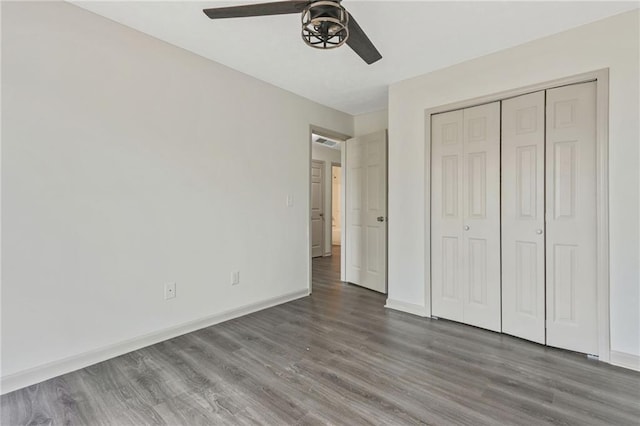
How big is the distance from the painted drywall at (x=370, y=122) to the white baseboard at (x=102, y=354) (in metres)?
2.84

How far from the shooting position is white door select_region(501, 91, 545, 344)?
2.35 metres

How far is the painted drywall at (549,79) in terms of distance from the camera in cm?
199

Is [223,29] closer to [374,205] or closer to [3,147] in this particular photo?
[3,147]

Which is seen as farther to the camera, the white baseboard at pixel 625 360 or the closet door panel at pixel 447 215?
the closet door panel at pixel 447 215

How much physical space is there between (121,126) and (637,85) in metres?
3.61

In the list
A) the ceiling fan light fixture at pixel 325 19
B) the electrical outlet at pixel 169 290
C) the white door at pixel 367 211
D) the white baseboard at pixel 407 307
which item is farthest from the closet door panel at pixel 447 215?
the electrical outlet at pixel 169 290

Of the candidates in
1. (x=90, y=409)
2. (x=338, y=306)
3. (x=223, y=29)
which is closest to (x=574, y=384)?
(x=338, y=306)

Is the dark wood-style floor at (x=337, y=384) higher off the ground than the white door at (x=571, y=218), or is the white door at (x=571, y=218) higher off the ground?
the white door at (x=571, y=218)

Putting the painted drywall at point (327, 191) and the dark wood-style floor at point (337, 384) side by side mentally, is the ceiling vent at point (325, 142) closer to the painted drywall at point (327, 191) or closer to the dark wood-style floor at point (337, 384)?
the painted drywall at point (327, 191)

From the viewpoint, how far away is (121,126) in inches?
85.7

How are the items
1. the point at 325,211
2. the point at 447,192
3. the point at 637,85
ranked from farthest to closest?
the point at 325,211
the point at 447,192
the point at 637,85

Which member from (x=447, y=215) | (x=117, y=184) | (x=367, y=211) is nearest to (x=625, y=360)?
(x=447, y=215)

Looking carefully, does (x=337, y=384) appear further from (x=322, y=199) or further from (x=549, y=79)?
(x=322, y=199)

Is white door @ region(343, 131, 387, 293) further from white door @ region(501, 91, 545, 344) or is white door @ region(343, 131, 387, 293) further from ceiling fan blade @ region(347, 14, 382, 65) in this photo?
ceiling fan blade @ region(347, 14, 382, 65)
